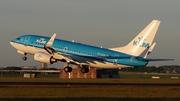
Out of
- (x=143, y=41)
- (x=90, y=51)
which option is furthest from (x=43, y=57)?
(x=143, y=41)

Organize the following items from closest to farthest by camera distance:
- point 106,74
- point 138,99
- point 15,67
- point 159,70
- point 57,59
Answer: point 138,99 → point 57,59 → point 106,74 → point 15,67 → point 159,70

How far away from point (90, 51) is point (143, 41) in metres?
8.32

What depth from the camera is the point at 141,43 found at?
230 feet

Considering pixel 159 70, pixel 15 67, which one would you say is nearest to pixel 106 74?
pixel 15 67

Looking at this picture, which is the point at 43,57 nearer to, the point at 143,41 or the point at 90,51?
the point at 90,51

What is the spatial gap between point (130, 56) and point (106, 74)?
4851cm

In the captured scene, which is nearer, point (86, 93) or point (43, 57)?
point (86, 93)

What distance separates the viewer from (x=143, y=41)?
70.2 metres

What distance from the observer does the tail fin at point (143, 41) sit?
69.8 meters

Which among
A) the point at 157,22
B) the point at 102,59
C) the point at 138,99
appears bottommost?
the point at 138,99

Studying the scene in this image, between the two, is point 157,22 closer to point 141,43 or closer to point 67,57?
point 141,43

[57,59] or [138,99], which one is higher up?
[57,59]

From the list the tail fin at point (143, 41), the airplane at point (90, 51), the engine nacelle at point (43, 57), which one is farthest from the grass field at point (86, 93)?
the engine nacelle at point (43, 57)

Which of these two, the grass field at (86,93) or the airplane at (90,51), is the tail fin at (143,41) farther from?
the grass field at (86,93)
